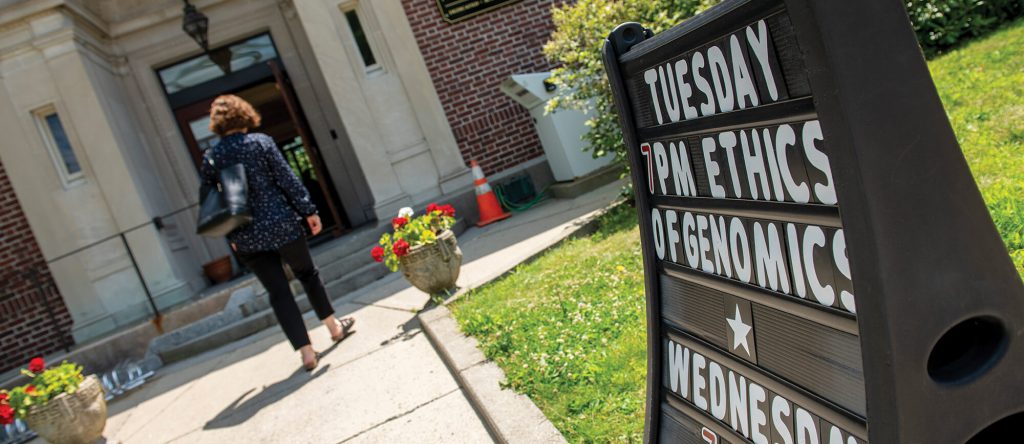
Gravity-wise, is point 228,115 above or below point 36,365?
above

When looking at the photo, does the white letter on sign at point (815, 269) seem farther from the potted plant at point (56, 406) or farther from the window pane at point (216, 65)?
the window pane at point (216, 65)

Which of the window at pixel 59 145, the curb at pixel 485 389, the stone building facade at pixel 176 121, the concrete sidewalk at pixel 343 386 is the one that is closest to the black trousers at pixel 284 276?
the concrete sidewalk at pixel 343 386

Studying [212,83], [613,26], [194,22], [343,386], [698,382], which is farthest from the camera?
[212,83]

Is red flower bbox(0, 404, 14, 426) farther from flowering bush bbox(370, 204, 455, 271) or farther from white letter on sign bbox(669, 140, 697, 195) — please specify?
white letter on sign bbox(669, 140, 697, 195)

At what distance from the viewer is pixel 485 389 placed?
3.13 metres

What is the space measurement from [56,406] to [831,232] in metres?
5.06

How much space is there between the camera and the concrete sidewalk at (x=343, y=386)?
137 inches

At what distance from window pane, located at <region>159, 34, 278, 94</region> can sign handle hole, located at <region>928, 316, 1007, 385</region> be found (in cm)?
1100

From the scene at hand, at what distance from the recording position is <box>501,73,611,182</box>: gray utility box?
8586 mm

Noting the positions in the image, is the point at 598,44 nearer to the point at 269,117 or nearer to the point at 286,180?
the point at 286,180

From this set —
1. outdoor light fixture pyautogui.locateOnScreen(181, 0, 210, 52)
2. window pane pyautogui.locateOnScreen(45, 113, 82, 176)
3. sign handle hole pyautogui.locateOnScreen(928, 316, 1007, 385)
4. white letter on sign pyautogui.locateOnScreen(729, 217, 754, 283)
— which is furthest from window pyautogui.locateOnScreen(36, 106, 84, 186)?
sign handle hole pyautogui.locateOnScreen(928, 316, 1007, 385)

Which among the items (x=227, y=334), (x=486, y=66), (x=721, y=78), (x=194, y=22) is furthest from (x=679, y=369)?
(x=194, y=22)

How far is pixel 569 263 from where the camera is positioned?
16.4 feet

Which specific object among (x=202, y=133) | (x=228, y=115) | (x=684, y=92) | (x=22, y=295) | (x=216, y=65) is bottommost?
(x=684, y=92)
